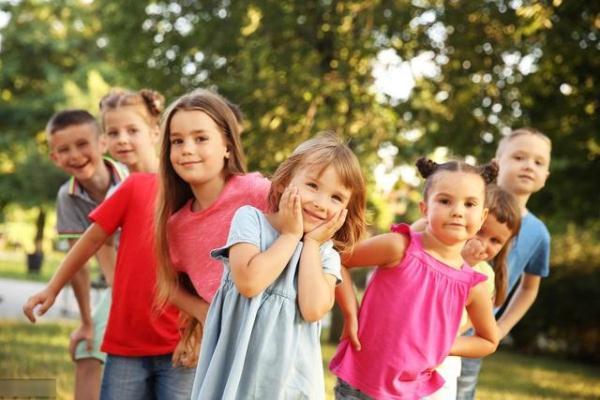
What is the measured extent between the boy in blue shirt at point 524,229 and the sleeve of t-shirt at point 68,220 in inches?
84.2

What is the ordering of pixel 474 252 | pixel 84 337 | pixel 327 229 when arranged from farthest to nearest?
pixel 84 337 → pixel 474 252 → pixel 327 229

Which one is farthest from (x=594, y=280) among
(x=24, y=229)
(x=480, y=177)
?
(x=24, y=229)

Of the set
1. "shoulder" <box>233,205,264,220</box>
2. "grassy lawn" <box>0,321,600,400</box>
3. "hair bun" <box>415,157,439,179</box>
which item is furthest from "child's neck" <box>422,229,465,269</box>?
"grassy lawn" <box>0,321,600,400</box>

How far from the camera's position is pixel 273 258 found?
2807 millimetres

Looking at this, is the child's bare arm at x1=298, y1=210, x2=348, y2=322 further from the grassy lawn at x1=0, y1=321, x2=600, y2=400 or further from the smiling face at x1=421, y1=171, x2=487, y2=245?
the grassy lawn at x1=0, y1=321, x2=600, y2=400

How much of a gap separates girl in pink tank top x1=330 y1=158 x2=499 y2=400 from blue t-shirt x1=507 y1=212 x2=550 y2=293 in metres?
1.39

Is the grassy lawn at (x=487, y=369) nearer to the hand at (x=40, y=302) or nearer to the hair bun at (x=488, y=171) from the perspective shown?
the hand at (x=40, y=302)

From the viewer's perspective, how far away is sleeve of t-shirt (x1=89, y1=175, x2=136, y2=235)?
12.2ft

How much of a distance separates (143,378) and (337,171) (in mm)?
1384

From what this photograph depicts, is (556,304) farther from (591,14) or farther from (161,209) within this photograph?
(161,209)

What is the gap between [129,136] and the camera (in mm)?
4574

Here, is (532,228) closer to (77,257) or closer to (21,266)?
(77,257)

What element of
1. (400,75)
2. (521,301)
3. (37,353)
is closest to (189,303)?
(521,301)

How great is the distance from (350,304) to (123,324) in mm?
955
